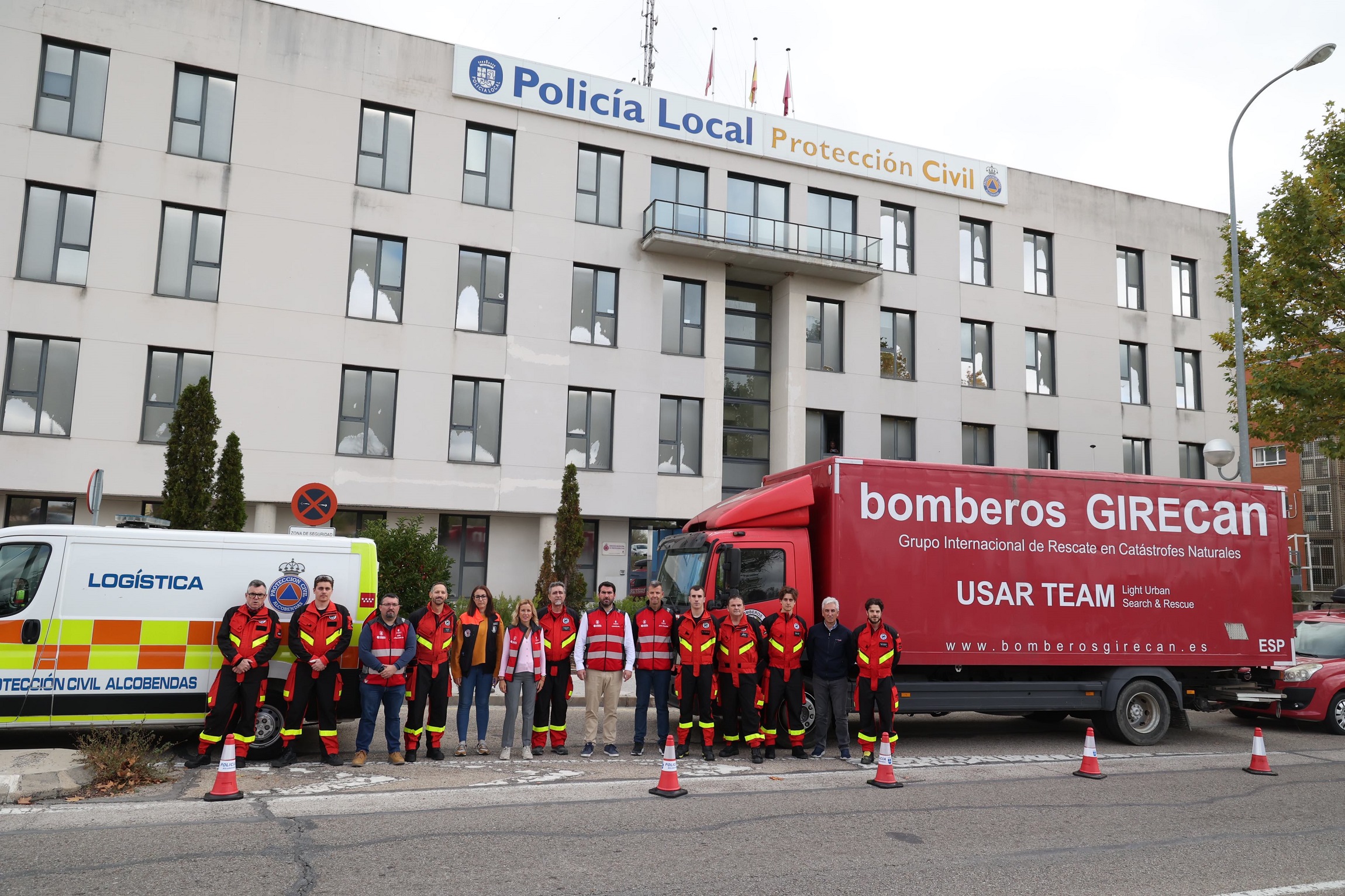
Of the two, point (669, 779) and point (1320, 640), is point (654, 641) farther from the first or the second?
point (1320, 640)

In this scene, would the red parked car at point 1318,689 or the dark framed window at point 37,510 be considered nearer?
the red parked car at point 1318,689

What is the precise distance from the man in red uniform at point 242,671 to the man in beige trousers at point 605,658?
3134mm

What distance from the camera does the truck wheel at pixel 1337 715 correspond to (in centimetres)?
1266

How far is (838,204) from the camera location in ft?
89.3

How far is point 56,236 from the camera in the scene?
1998cm

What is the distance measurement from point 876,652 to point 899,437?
1821 cm

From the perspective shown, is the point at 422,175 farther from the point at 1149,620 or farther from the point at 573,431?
the point at 1149,620

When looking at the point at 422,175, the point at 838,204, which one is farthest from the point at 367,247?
the point at 838,204

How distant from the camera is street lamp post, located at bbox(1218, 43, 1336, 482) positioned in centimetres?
1631

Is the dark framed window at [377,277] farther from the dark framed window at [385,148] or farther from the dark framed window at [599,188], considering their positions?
the dark framed window at [599,188]

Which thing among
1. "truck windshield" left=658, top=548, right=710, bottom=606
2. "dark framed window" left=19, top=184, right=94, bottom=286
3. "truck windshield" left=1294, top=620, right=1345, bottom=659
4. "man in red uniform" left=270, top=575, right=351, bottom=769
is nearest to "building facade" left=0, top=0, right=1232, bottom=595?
"dark framed window" left=19, top=184, right=94, bottom=286

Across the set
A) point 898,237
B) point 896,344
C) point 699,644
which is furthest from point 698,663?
point 898,237

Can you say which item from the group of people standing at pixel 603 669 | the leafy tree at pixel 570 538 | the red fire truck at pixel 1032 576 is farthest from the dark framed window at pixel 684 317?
the group of people standing at pixel 603 669

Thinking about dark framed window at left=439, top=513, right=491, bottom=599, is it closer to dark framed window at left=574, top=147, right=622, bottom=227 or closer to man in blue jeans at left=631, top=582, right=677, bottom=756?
dark framed window at left=574, top=147, right=622, bottom=227
